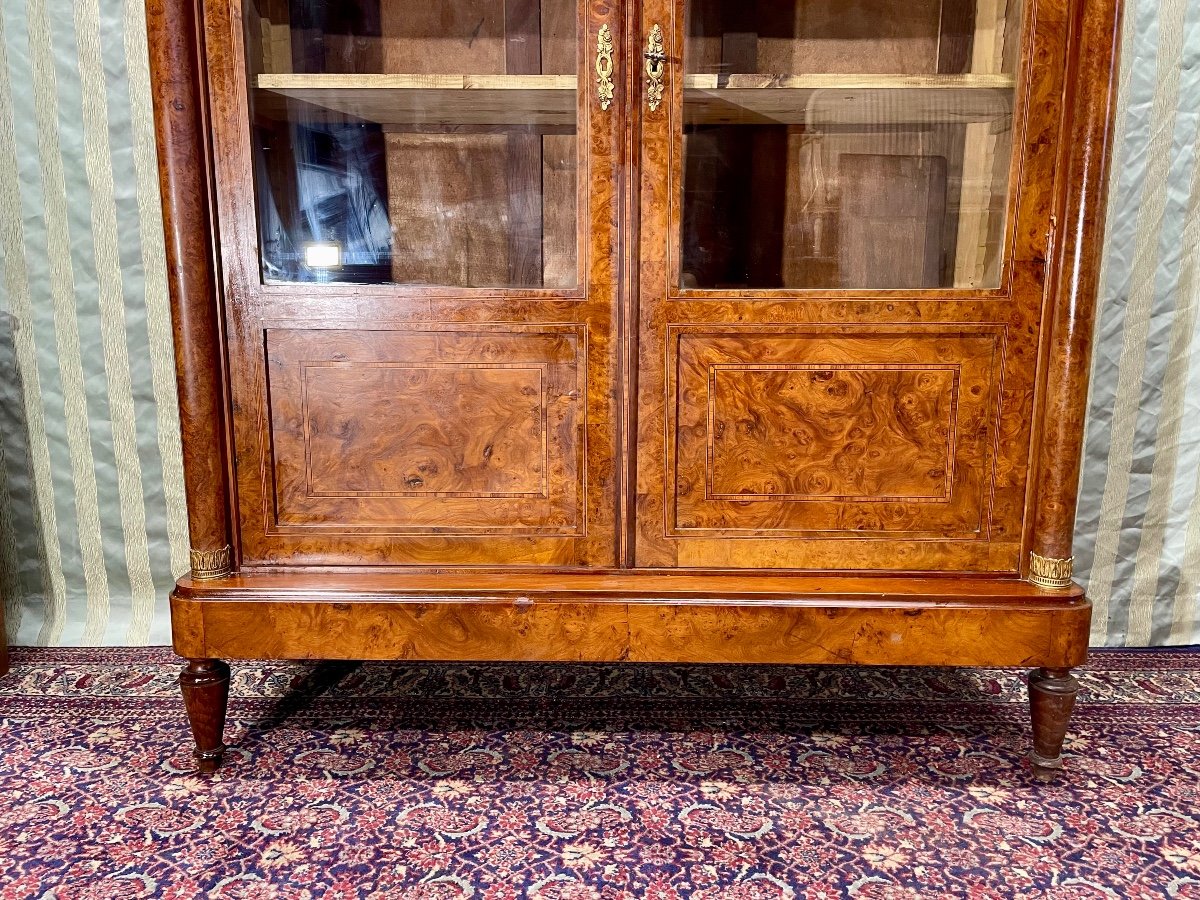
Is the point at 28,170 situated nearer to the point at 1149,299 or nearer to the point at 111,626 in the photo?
the point at 111,626

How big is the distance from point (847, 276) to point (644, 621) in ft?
1.87

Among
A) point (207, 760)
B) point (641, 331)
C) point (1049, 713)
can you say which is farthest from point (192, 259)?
point (1049, 713)

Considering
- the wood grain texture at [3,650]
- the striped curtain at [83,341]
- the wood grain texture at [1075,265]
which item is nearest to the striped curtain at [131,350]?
the striped curtain at [83,341]

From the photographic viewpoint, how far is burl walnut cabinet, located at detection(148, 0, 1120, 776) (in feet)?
3.87

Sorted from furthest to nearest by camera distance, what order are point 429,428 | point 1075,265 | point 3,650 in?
point 3,650
point 429,428
point 1075,265

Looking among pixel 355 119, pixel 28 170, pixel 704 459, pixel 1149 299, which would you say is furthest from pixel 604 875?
pixel 28 170

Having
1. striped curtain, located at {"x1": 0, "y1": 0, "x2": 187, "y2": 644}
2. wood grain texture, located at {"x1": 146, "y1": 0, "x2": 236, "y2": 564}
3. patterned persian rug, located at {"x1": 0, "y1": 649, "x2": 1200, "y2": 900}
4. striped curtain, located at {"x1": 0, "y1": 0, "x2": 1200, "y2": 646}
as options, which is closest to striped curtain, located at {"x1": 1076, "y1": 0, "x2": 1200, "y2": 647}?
striped curtain, located at {"x1": 0, "y1": 0, "x2": 1200, "y2": 646}

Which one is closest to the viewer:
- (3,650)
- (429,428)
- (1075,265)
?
(1075,265)

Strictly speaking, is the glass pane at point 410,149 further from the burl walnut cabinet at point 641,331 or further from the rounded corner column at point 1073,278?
the rounded corner column at point 1073,278

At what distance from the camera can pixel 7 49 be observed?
5.29 feet

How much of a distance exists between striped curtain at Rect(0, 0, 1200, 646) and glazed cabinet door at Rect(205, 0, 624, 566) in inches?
24.3

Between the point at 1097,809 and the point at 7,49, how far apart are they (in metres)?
2.25

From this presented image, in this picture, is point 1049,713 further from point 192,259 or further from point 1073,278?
point 192,259

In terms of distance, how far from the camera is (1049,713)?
1.23 metres
